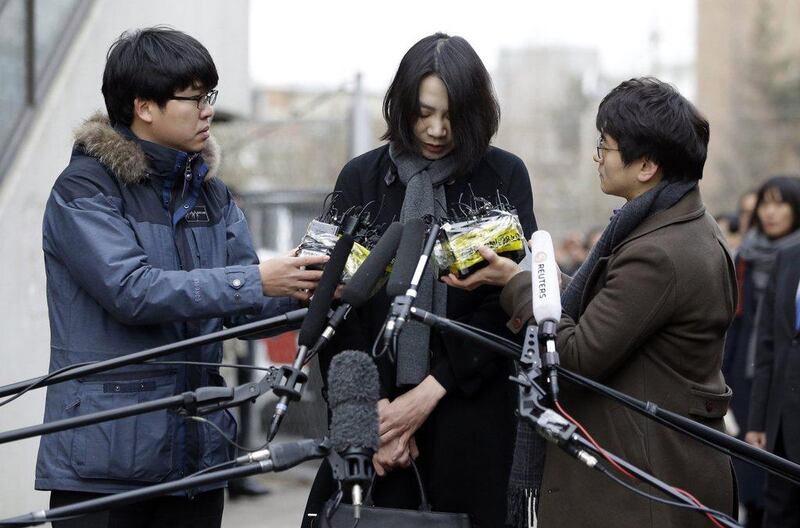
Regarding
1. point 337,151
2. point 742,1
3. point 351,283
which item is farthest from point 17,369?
point 742,1

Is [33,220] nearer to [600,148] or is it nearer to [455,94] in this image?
[455,94]

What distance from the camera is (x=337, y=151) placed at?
22734 millimetres

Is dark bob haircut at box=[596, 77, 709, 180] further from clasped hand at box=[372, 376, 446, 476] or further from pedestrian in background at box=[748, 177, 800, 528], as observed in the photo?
pedestrian in background at box=[748, 177, 800, 528]

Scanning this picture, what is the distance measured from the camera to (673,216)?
3.50 m

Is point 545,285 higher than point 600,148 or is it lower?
lower

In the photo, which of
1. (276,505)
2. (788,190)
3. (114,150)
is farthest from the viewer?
(276,505)

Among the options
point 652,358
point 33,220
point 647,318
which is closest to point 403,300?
point 647,318

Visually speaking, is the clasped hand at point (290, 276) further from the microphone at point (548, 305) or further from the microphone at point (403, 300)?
the microphone at point (548, 305)

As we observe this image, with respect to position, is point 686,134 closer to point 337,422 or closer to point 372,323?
point 372,323

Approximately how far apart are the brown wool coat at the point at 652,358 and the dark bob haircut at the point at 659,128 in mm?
115

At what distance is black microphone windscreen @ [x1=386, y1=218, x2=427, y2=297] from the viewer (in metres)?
2.90

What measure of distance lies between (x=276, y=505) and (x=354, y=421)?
21.7 ft

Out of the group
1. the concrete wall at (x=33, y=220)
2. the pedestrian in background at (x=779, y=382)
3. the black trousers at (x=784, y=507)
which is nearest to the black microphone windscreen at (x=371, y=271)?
the pedestrian in background at (x=779, y=382)

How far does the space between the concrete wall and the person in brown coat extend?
393 centimetres
